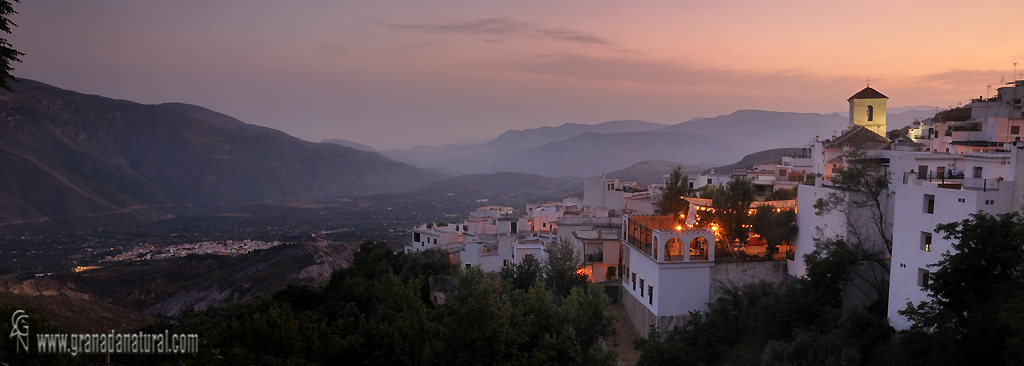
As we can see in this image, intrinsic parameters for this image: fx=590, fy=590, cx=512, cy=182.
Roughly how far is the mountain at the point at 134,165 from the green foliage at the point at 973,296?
11420cm

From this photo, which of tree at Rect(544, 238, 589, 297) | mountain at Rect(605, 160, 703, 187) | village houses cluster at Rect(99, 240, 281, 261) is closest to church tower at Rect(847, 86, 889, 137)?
tree at Rect(544, 238, 589, 297)

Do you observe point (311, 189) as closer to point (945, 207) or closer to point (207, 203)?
point (207, 203)

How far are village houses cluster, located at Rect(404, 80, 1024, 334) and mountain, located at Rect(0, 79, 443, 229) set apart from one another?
9667cm

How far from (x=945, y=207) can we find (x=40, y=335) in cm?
1676

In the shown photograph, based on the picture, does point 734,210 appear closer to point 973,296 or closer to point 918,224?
point 918,224

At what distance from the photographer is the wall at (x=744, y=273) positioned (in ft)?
62.3

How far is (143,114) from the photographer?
573 feet

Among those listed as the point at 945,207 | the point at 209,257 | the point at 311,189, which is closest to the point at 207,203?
the point at 311,189

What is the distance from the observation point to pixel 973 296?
10.6m

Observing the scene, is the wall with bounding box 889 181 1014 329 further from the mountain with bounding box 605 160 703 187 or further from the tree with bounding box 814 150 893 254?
the mountain with bounding box 605 160 703 187

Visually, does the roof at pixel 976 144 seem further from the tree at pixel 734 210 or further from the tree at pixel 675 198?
the tree at pixel 675 198

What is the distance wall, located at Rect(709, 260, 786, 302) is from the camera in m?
19.0

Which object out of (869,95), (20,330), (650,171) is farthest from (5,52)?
(650,171)

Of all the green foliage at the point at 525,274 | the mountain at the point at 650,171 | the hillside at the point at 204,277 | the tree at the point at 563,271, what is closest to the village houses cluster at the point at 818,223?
the tree at the point at 563,271
